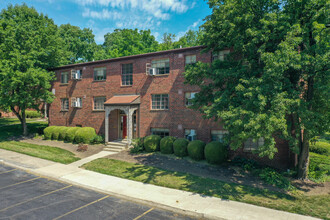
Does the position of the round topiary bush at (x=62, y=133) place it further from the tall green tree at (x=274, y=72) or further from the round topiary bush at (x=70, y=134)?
the tall green tree at (x=274, y=72)

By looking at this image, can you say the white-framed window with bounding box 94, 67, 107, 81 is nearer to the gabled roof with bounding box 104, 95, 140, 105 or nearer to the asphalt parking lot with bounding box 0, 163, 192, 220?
the gabled roof with bounding box 104, 95, 140, 105

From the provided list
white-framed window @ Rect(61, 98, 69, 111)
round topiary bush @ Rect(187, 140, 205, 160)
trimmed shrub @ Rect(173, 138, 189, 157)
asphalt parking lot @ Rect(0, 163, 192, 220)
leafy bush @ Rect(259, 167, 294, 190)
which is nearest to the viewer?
asphalt parking lot @ Rect(0, 163, 192, 220)

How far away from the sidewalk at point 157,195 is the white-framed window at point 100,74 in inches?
416

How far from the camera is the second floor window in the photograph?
20.7 m

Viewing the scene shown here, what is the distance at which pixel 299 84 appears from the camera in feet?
38.2

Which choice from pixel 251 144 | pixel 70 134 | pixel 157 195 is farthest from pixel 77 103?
A: pixel 251 144

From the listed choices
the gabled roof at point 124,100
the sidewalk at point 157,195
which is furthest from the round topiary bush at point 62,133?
the sidewalk at point 157,195

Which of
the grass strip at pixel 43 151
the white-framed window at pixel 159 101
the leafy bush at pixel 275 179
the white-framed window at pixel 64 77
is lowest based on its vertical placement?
the leafy bush at pixel 275 179

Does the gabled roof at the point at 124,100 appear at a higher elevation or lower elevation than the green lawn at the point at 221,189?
higher

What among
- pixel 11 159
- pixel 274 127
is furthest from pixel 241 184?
pixel 11 159

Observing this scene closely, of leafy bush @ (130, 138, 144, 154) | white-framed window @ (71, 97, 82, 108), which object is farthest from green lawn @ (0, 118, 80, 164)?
white-framed window @ (71, 97, 82, 108)

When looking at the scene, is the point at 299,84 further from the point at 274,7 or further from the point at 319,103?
the point at 274,7

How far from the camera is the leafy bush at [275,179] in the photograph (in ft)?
35.0

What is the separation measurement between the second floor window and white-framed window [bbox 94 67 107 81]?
231 cm
